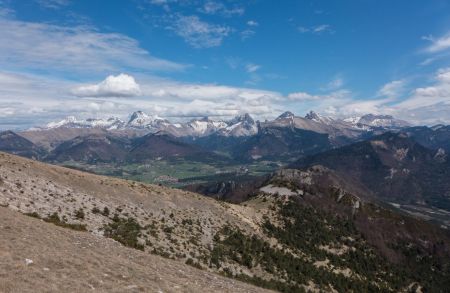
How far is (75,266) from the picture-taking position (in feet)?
90.4

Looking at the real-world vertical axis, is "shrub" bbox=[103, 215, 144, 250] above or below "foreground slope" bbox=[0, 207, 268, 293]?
below

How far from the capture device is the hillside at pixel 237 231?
5375cm

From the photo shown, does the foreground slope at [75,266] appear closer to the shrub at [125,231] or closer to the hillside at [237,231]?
the hillside at [237,231]

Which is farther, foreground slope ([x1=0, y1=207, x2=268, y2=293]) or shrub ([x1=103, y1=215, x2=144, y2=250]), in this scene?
shrub ([x1=103, y1=215, x2=144, y2=250])

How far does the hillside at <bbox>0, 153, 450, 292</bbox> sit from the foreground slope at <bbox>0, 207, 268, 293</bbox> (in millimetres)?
2931

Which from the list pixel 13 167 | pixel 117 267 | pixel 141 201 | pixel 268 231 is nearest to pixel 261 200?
pixel 268 231

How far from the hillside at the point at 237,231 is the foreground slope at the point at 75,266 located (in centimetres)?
293

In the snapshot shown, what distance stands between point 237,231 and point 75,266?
57.6m

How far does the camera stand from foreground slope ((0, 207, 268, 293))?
23.6 metres

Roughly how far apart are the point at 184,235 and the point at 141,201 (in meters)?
14.4

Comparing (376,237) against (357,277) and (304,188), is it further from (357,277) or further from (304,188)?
(357,277)

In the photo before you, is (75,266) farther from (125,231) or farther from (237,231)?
(237,231)

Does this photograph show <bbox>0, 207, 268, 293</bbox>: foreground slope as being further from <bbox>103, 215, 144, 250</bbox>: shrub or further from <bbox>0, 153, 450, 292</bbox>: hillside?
<bbox>103, 215, 144, 250</bbox>: shrub

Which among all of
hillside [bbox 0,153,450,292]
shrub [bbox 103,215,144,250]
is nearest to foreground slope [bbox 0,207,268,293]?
hillside [bbox 0,153,450,292]
